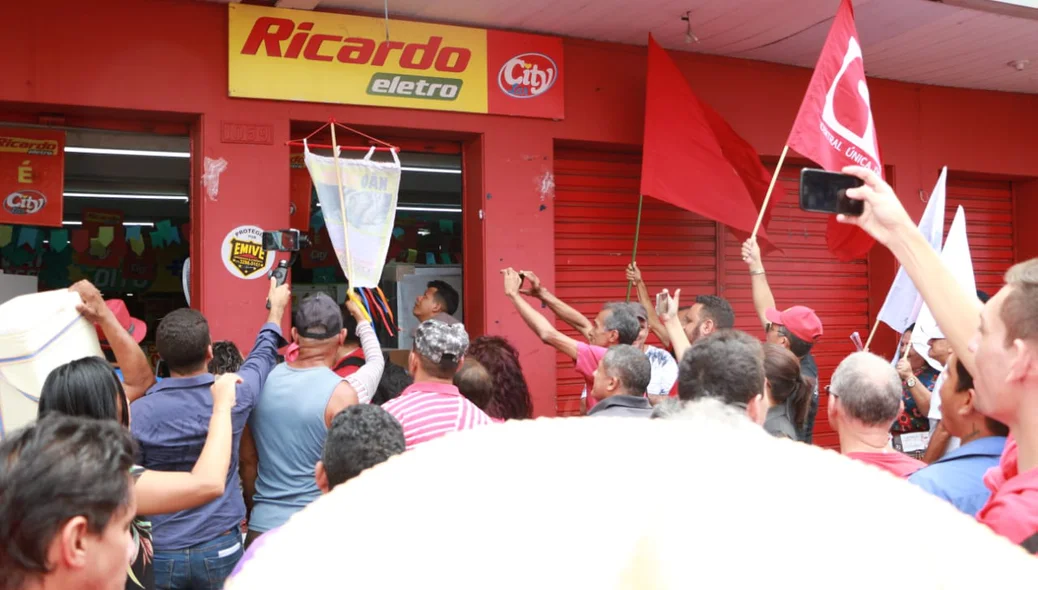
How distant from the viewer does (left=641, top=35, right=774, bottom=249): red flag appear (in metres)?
6.65

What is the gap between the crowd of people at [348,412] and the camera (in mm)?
1567

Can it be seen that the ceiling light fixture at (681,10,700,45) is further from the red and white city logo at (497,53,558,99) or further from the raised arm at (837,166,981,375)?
the raised arm at (837,166,981,375)

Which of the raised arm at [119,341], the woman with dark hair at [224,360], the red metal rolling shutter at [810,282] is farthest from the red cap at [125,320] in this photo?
the red metal rolling shutter at [810,282]

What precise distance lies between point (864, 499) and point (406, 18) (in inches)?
250

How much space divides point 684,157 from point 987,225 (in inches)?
176

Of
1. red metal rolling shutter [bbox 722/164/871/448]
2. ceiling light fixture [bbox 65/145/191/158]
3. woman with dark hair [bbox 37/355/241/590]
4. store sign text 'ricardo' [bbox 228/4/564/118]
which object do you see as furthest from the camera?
red metal rolling shutter [bbox 722/164/871/448]

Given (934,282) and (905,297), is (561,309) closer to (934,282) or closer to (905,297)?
(905,297)

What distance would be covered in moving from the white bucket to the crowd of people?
18 cm

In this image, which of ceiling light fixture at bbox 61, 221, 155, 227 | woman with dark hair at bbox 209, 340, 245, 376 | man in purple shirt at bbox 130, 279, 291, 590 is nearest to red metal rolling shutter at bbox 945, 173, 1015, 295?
woman with dark hair at bbox 209, 340, 245, 376

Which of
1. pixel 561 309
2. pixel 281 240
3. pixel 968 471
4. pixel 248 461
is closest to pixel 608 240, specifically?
pixel 561 309

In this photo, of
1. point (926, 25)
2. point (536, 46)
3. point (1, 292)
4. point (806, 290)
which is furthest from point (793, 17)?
point (1, 292)

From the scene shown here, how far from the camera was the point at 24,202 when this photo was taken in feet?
18.4

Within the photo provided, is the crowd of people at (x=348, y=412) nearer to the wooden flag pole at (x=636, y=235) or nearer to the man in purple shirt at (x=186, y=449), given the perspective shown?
the man in purple shirt at (x=186, y=449)

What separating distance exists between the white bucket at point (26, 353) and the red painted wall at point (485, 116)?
2.36m
